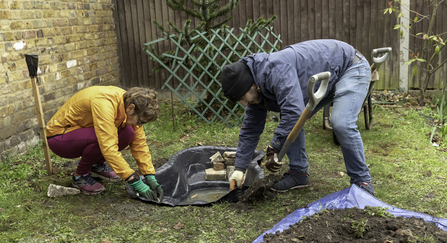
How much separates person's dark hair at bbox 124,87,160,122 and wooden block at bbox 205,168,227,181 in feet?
3.81

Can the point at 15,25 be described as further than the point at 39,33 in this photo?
No

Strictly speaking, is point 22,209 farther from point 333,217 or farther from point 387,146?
point 387,146

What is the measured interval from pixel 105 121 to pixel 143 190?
0.59 metres

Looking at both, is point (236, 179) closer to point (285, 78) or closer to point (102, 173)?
point (285, 78)

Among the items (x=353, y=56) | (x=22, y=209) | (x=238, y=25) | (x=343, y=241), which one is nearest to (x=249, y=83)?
(x=353, y=56)

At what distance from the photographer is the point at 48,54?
464cm

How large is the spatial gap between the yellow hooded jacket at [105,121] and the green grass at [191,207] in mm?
368

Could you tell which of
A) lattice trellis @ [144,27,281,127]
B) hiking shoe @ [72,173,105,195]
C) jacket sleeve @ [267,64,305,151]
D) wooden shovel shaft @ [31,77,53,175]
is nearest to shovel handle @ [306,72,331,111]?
jacket sleeve @ [267,64,305,151]

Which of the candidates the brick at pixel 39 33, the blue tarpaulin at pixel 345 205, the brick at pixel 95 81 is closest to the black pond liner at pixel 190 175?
the blue tarpaulin at pixel 345 205

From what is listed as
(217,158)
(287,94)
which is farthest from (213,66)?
(287,94)

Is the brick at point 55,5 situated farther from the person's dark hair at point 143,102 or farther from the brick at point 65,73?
the person's dark hair at point 143,102

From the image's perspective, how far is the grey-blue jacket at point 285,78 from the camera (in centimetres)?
233

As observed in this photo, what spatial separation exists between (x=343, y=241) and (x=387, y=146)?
7.40ft

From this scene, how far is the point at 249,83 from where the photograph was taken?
240cm
